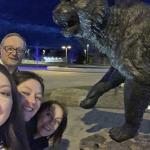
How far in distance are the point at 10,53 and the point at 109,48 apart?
649mm

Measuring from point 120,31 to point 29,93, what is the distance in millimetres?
985

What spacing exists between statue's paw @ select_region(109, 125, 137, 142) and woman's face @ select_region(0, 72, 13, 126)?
1.72 m

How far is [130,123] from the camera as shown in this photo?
2953 mm

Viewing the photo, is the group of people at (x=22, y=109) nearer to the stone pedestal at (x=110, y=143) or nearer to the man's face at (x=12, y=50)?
the man's face at (x=12, y=50)

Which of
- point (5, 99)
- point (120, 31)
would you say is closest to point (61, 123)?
point (120, 31)

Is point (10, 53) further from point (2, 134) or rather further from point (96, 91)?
point (2, 134)

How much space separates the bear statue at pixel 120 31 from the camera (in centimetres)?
249

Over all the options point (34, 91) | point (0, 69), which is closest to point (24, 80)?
point (34, 91)

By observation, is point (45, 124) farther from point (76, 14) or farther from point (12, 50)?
point (12, 50)

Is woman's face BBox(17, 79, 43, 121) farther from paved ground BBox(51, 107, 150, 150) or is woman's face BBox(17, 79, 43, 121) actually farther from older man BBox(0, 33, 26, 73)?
paved ground BBox(51, 107, 150, 150)

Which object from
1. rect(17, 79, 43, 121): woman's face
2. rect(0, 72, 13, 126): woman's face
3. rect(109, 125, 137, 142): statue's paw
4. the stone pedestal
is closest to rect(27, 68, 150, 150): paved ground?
the stone pedestal

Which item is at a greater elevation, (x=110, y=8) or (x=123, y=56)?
(x=110, y=8)

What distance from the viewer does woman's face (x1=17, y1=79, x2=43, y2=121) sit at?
70.9 inches

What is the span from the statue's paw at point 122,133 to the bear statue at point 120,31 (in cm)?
26
